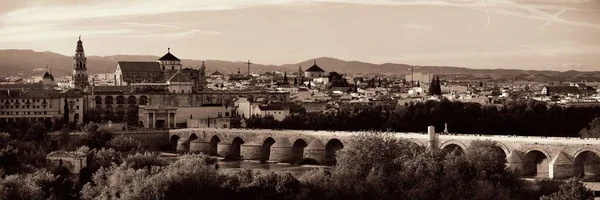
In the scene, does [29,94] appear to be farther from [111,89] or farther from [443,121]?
[443,121]

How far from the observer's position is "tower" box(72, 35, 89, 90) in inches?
2621

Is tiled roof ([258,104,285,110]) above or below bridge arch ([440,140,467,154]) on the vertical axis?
above

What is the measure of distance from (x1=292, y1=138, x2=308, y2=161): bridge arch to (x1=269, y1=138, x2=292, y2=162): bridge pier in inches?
15.2

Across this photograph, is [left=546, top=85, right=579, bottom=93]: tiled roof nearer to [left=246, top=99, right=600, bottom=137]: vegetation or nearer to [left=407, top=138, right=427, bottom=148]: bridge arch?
[left=246, top=99, right=600, bottom=137]: vegetation

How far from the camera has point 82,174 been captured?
36.5 metres

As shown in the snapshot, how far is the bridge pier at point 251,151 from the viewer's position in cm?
5069

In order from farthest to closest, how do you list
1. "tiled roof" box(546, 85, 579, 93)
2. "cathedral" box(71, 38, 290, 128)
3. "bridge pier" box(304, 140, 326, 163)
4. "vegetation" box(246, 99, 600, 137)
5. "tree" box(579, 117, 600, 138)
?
"tiled roof" box(546, 85, 579, 93), "cathedral" box(71, 38, 290, 128), "vegetation" box(246, 99, 600, 137), "tree" box(579, 117, 600, 138), "bridge pier" box(304, 140, 326, 163)

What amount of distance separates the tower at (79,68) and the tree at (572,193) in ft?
135

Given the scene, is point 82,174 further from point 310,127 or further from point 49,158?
point 310,127

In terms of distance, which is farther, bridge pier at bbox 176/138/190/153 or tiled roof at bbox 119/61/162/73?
tiled roof at bbox 119/61/162/73

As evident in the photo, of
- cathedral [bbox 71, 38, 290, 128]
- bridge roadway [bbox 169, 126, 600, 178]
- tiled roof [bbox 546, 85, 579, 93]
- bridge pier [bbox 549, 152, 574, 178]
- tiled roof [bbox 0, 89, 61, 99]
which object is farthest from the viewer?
tiled roof [bbox 546, 85, 579, 93]

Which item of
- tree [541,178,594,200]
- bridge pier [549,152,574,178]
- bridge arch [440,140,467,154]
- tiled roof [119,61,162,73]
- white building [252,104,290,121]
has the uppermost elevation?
tiled roof [119,61,162,73]

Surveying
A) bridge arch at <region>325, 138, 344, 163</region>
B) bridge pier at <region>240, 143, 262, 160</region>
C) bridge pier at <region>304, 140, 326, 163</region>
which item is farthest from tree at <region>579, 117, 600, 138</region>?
bridge pier at <region>240, 143, 262, 160</region>

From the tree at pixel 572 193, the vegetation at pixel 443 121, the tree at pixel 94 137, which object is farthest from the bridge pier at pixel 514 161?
the tree at pixel 94 137
